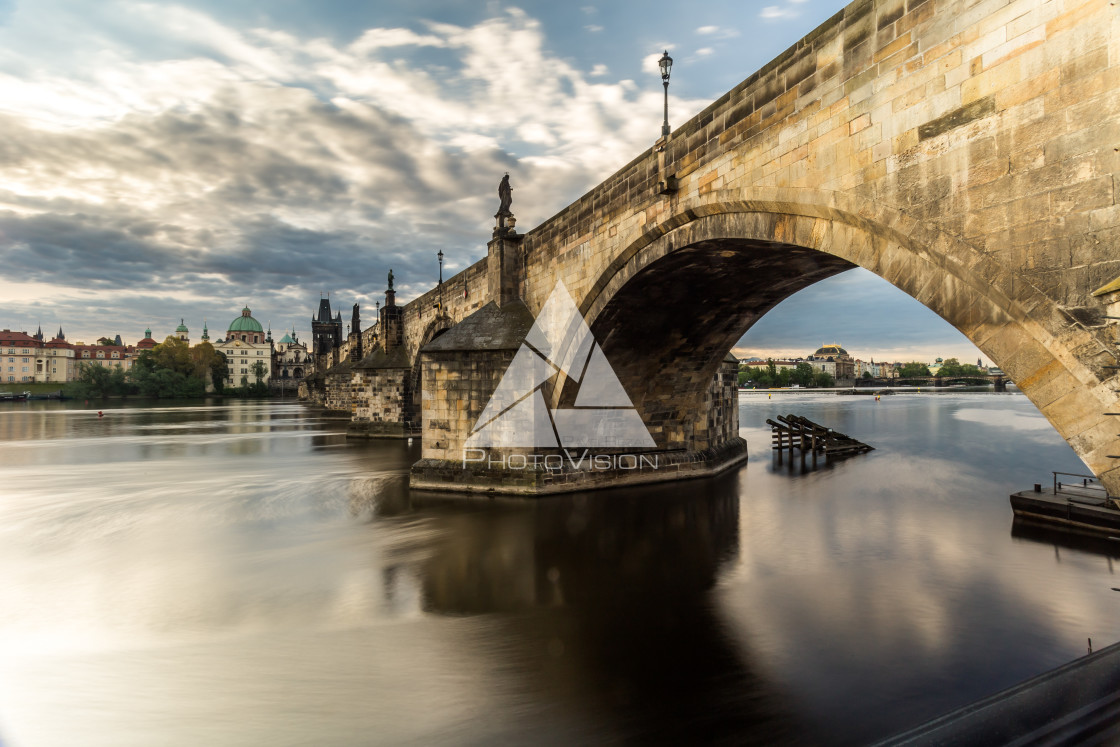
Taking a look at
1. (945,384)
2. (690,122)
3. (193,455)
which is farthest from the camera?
(945,384)

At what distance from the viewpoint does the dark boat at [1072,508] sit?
25.6ft

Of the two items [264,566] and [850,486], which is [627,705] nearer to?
[264,566]

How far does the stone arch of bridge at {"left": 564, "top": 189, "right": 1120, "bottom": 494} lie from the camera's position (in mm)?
3176

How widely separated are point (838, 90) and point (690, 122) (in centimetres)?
254

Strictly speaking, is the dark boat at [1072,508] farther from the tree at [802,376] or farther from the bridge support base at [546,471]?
the tree at [802,376]

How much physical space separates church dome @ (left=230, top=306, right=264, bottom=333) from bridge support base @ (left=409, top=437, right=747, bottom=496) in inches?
4387

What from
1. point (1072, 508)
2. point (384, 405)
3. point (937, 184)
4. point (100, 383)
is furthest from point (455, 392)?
point (100, 383)

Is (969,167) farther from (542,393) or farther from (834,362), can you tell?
(834,362)

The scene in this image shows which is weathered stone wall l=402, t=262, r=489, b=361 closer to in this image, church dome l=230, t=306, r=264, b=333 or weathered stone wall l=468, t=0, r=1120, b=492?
weathered stone wall l=468, t=0, r=1120, b=492

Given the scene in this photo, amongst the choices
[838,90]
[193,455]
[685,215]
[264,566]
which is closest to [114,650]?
[264,566]

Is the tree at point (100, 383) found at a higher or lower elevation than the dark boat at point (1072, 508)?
higher

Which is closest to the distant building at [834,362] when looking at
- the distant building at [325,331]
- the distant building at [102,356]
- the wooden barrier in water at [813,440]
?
the distant building at [325,331]

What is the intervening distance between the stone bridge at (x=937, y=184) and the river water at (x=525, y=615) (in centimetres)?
286

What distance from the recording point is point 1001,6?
351 cm
